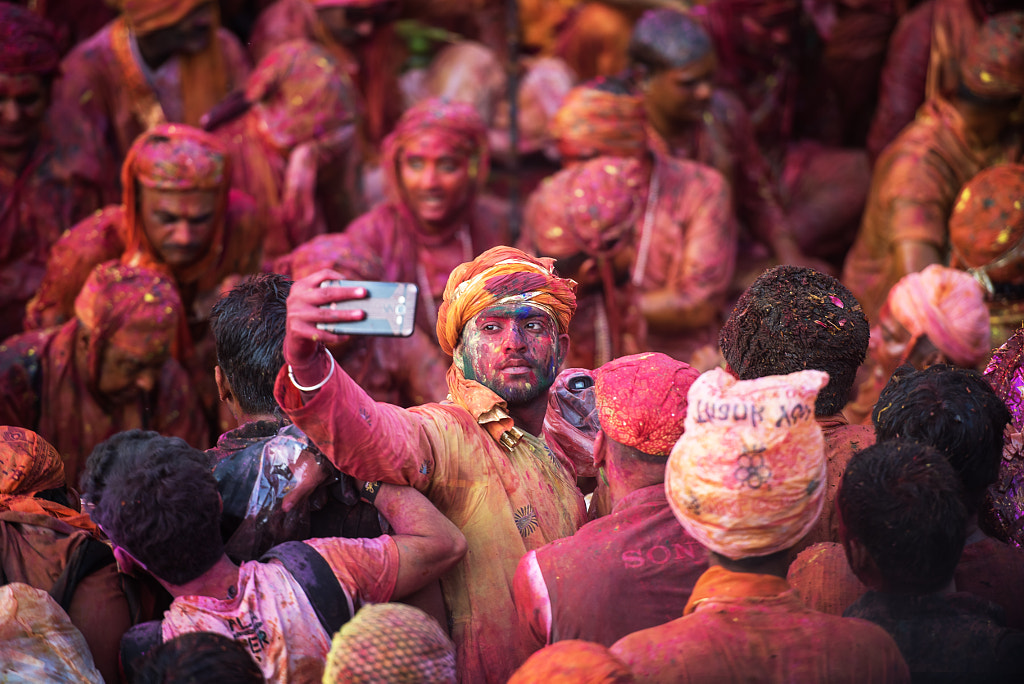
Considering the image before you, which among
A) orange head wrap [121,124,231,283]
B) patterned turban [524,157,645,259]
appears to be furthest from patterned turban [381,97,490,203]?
orange head wrap [121,124,231,283]

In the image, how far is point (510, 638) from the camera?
3029 mm

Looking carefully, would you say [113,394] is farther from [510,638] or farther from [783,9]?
[783,9]

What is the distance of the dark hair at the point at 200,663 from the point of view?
229 centimetres

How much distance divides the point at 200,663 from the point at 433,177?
432 cm

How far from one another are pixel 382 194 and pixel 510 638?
4851 millimetres

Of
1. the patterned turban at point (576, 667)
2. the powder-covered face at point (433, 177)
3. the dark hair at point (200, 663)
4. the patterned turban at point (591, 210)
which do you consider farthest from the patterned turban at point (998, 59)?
the dark hair at point (200, 663)

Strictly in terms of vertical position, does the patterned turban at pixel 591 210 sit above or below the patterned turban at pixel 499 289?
below

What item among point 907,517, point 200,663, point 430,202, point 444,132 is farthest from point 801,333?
point 444,132

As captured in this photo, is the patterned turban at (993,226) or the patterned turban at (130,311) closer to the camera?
the patterned turban at (130,311)

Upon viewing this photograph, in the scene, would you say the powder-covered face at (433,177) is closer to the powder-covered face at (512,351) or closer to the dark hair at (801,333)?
the powder-covered face at (512,351)

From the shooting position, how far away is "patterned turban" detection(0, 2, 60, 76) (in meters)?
6.04

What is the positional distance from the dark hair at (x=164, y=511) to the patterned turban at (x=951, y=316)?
2916mm

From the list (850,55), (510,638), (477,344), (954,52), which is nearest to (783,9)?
(850,55)

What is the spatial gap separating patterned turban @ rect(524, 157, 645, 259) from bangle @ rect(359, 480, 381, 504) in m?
2.80
